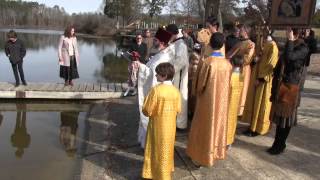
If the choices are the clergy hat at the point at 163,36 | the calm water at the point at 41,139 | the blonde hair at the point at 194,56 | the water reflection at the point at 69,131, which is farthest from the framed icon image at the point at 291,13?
the water reflection at the point at 69,131

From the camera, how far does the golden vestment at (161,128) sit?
4039 mm

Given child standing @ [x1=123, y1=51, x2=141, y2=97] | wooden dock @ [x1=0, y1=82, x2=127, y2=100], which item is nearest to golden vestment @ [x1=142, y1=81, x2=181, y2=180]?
child standing @ [x1=123, y1=51, x2=141, y2=97]

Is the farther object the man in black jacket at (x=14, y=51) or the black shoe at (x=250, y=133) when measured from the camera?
the man in black jacket at (x=14, y=51)

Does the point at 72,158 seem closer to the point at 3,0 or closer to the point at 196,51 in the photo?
the point at 196,51

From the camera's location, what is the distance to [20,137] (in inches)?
274

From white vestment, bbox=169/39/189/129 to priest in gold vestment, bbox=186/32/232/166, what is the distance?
89 cm

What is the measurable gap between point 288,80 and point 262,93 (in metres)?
0.86

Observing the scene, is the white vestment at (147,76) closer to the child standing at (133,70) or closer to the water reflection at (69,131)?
the water reflection at (69,131)

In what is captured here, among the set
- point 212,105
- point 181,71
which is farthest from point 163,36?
point 212,105

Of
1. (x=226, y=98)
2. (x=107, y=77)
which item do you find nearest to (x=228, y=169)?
(x=226, y=98)

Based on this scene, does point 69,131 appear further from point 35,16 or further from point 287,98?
point 35,16

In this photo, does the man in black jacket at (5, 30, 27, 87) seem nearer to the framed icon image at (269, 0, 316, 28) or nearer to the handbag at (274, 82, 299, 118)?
the framed icon image at (269, 0, 316, 28)

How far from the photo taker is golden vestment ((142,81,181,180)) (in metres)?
4.04

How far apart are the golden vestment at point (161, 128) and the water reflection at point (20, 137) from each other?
280 cm
